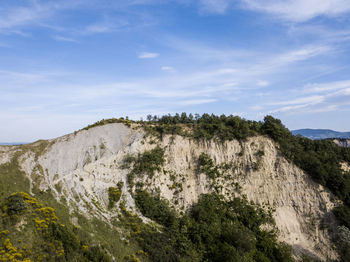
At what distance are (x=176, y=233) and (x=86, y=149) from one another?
19783 millimetres

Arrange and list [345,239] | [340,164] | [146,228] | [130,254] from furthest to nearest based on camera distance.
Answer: [340,164] → [345,239] → [146,228] → [130,254]

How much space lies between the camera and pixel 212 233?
2888 cm

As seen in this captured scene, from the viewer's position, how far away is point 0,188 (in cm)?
2330

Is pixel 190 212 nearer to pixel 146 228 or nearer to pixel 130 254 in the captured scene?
pixel 146 228

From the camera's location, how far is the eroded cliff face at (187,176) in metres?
30.5

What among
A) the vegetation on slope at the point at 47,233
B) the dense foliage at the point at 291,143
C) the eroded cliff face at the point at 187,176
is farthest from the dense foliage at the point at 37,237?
the dense foliage at the point at 291,143

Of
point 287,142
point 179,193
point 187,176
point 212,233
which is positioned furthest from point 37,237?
point 287,142

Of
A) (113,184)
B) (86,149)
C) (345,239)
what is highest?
(86,149)

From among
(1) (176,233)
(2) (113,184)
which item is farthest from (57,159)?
(1) (176,233)

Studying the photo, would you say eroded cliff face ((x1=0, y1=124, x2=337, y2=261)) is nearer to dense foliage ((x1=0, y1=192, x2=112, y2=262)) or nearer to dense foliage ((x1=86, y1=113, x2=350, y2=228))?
dense foliage ((x1=86, y1=113, x2=350, y2=228))

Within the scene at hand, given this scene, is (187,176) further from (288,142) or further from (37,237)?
(37,237)

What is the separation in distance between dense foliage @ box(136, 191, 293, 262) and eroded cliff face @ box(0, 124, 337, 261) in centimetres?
187

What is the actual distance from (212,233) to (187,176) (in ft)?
32.4

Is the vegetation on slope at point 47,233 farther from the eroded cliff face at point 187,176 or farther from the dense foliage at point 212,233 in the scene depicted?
the dense foliage at point 212,233
